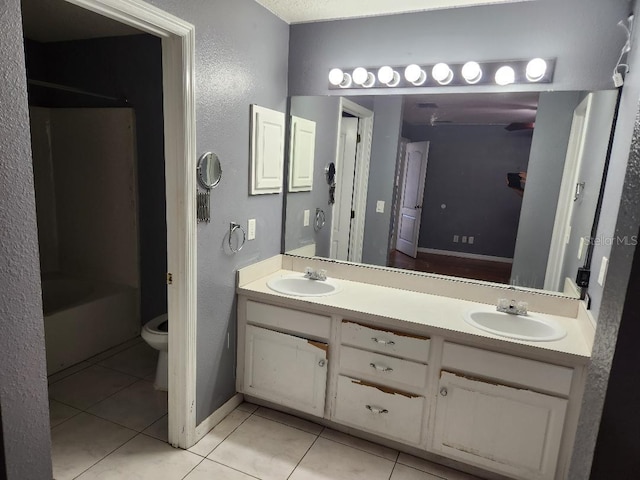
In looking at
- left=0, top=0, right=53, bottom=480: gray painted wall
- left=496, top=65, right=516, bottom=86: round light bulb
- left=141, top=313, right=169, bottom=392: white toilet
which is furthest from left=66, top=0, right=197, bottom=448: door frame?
left=496, top=65, right=516, bottom=86: round light bulb

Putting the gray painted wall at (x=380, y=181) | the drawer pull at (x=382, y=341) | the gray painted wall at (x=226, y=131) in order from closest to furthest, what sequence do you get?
1. the gray painted wall at (x=226, y=131)
2. the drawer pull at (x=382, y=341)
3. the gray painted wall at (x=380, y=181)

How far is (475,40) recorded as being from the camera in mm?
2025

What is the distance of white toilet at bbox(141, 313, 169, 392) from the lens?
2.44 metres

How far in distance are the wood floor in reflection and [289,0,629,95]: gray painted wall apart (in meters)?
0.92

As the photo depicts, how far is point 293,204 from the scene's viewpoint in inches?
102

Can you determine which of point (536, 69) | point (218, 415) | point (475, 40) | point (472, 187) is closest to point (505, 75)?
point (536, 69)

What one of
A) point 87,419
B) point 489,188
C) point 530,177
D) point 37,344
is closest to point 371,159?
point 489,188

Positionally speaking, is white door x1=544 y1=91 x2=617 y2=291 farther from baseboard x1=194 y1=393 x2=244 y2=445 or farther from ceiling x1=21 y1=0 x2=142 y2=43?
ceiling x1=21 y1=0 x2=142 y2=43

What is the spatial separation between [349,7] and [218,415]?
2311 mm

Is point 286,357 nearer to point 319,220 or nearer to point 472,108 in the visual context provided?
point 319,220

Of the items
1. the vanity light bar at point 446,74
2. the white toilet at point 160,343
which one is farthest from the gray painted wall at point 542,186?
the white toilet at point 160,343

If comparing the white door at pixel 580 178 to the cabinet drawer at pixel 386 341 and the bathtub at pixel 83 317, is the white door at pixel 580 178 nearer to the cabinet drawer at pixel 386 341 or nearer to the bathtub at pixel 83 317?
the cabinet drawer at pixel 386 341

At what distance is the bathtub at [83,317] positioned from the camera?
2.63 meters

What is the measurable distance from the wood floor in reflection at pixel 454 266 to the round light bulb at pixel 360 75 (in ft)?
3.30
